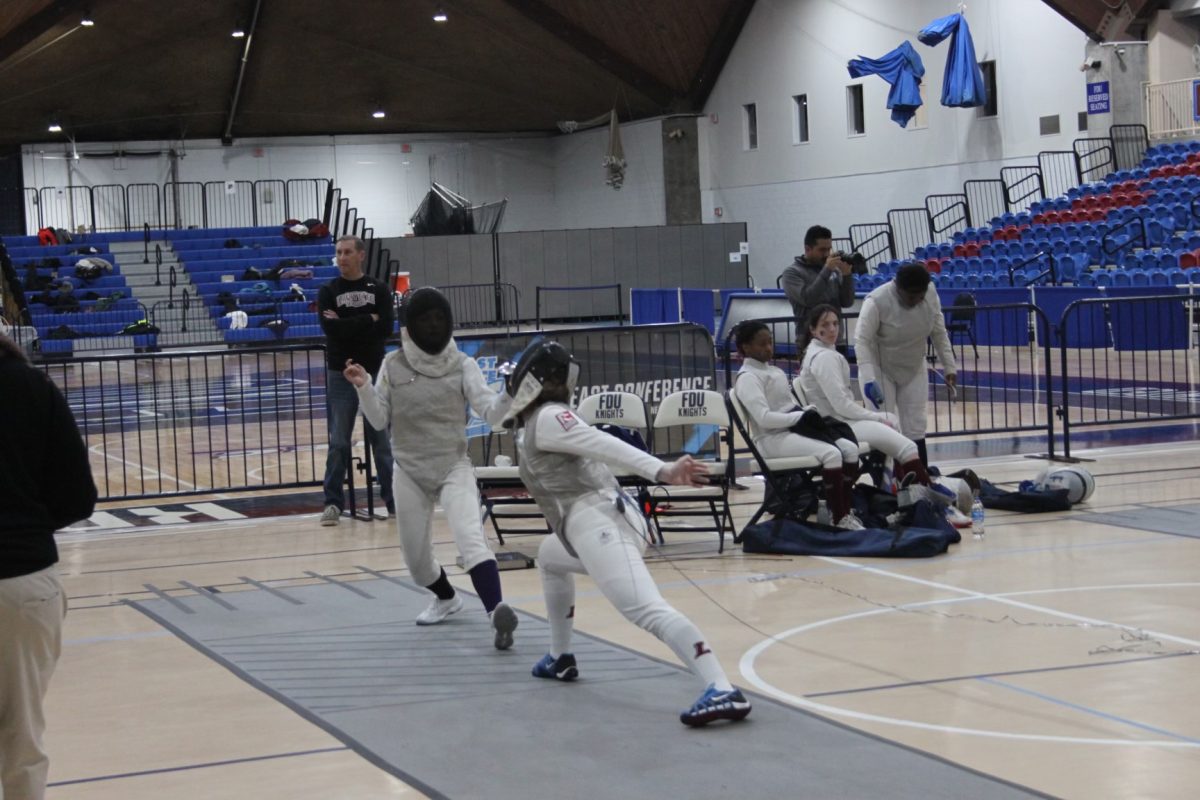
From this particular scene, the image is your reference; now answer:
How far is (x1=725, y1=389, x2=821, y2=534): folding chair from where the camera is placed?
370 inches

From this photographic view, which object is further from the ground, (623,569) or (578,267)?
(578,267)

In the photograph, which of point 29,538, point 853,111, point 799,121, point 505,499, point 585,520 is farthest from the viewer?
point 799,121

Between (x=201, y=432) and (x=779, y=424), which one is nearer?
(x=779, y=424)

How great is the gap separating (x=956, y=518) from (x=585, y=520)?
180 inches

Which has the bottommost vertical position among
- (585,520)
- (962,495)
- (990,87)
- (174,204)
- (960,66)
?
(962,495)

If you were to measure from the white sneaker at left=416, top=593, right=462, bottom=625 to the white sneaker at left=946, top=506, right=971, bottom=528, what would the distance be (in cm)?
372

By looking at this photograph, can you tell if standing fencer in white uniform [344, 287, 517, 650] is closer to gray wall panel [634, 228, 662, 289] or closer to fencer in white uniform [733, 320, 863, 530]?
fencer in white uniform [733, 320, 863, 530]

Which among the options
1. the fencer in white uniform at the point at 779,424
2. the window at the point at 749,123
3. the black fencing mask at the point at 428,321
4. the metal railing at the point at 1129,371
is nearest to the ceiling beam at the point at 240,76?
the window at the point at 749,123

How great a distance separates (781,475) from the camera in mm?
9648

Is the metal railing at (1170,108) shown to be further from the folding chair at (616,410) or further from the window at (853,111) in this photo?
the folding chair at (616,410)

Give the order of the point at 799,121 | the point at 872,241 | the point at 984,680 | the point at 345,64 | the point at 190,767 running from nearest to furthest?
1. the point at 190,767
2. the point at 984,680
3. the point at 872,241
4. the point at 799,121
5. the point at 345,64

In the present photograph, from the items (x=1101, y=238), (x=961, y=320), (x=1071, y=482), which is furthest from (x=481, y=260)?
(x=1071, y=482)

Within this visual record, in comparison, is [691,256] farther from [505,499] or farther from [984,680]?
[984,680]

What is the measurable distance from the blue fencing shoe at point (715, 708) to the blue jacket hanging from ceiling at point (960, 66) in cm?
2998
